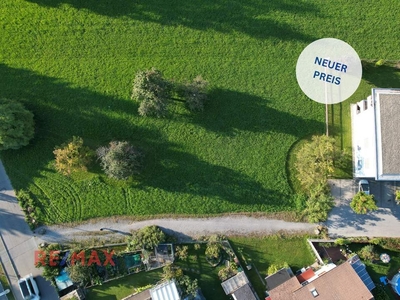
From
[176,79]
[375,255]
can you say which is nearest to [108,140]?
[176,79]

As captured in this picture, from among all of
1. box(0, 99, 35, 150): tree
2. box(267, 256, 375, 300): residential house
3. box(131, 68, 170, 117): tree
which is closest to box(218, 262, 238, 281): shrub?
box(267, 256, 375, 300): residential house

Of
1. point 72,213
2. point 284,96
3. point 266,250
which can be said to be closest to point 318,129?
point 284,96

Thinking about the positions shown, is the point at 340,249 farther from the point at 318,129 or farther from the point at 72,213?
the point at 72,213

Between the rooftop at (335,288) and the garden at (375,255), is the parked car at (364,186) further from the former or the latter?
the rooftop at (335,288)

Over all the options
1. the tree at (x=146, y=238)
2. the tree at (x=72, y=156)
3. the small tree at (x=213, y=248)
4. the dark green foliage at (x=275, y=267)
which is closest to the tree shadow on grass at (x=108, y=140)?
the tree at (x=72, y=156)

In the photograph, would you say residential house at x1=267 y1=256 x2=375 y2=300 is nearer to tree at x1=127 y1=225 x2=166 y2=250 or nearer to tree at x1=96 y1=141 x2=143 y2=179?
tree at x1=127 y1=225 x2=166 y2=250
